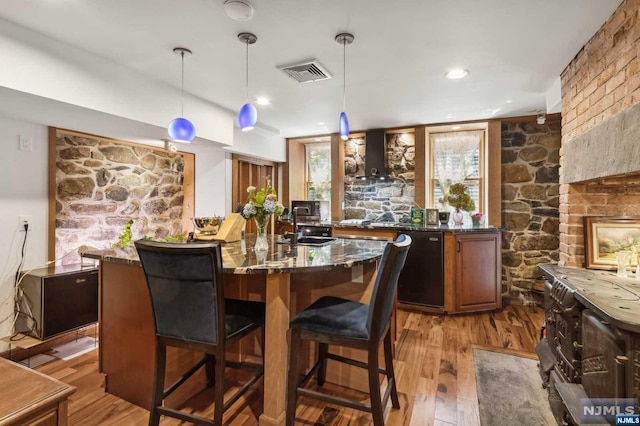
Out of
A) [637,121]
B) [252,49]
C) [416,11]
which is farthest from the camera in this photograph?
[252,49]

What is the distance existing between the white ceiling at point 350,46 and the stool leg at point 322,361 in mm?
2120

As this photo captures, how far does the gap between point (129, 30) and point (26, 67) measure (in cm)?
69

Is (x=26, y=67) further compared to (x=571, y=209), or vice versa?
(x=571, y=209)

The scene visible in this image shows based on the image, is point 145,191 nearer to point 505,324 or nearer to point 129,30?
point 129,30

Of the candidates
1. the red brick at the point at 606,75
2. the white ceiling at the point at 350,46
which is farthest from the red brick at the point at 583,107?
the white ceiling at the point at 350,46

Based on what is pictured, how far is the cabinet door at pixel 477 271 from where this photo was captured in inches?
148

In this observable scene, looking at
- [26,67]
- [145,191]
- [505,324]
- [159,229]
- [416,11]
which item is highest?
[416,11]

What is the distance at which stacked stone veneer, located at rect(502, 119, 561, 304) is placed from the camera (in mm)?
4145

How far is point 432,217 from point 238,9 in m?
3.40

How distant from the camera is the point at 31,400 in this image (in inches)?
32.1

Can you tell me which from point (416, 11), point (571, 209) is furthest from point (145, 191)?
point (571, 209)

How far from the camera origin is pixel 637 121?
1.62 meters

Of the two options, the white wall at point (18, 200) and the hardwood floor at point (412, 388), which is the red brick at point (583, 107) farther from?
the white wall at point (18, 200)

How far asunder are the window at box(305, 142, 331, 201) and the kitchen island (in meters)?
3.35
